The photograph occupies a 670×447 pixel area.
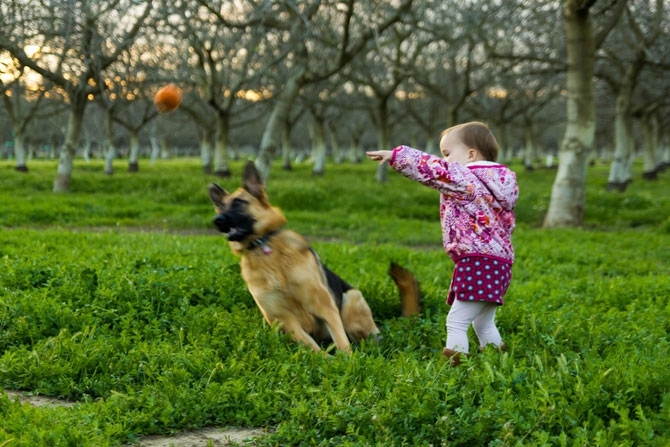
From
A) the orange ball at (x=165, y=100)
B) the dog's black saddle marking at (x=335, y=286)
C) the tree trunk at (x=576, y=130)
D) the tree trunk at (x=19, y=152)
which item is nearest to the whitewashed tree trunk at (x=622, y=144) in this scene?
the tree trunk at (x=576, y=130)

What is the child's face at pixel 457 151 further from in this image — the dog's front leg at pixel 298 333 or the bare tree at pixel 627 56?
the bare tree at pixel 627 56

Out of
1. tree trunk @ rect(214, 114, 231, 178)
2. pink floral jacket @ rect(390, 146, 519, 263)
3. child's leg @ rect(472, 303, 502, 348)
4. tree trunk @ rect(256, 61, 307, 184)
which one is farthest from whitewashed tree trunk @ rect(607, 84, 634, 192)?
pink floral jacket @ rect(390, 146, 519, 263)

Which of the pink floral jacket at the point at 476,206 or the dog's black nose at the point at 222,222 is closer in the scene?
the pink floral jacket at the point at 476,206

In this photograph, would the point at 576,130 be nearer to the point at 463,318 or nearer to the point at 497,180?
the point at 497,180

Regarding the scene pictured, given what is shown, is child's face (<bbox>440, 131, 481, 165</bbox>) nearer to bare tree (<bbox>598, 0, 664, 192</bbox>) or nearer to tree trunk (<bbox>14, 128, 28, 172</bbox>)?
bare tree (<bbox>598, 0, 664, 192</bbox>)

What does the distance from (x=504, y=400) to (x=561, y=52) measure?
73.5ft

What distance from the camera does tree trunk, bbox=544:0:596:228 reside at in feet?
44.3

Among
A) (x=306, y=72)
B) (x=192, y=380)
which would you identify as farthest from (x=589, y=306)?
(x=306, y=72)

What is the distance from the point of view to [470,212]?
4340 mm

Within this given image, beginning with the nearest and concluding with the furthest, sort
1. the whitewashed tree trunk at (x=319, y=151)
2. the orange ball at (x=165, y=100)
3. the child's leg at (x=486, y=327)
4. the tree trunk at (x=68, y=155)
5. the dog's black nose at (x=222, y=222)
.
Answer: the child's leg at (x=486, y=327), the dog's black nose at (x=222, y=222), the orange ball at (x=165, y=100), the tree trunk at (x=68, y=155), the whitewashed tree trunk at (x=319, y=151)

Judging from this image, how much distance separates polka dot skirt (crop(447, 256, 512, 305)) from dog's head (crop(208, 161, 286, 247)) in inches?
63.0

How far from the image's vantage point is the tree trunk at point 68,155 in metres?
19.7

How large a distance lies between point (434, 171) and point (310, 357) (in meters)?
1.70

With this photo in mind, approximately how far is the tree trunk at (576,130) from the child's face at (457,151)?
990cm
